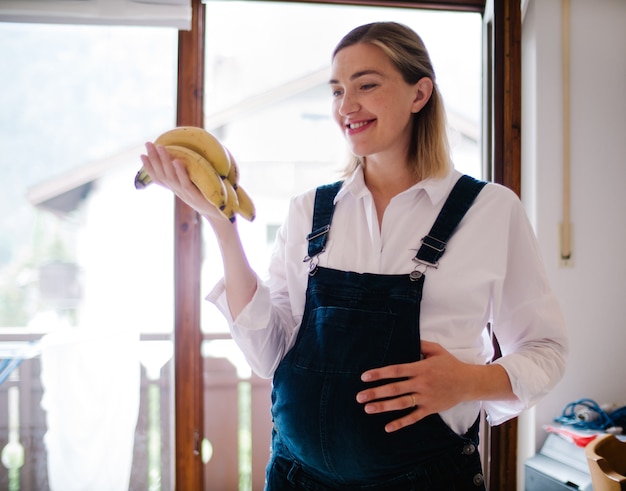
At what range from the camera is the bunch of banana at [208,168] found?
0.93m

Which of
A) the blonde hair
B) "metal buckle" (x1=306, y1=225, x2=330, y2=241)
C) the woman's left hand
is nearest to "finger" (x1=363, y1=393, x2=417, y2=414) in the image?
the woman's left hand

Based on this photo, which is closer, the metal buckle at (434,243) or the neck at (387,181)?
the metal buckle at (434,243)

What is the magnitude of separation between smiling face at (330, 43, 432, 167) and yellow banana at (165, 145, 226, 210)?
336mm

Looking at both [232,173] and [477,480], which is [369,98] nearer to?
[232,173]

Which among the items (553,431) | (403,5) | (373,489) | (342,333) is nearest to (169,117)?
(403,5)

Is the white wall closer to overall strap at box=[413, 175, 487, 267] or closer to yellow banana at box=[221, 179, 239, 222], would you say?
overall strap at box=[413, 175, 487, 267]

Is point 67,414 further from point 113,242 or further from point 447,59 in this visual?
point 447,59

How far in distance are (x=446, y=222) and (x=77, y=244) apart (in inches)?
68.7

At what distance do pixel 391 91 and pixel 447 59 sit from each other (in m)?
1.40

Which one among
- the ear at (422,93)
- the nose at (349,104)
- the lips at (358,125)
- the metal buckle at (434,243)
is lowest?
the metal buckle at (434,243)

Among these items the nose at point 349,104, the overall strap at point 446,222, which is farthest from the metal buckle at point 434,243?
the nose at point 349,104

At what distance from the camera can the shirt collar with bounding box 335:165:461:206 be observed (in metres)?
1.11

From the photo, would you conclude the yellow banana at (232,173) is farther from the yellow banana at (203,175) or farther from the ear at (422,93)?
the ear at (422,93)

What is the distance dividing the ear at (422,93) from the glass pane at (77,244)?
1.38 metres
